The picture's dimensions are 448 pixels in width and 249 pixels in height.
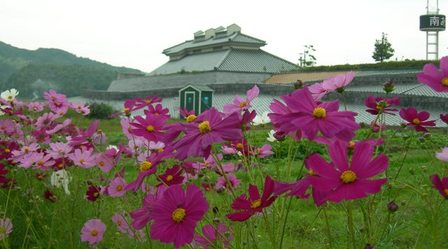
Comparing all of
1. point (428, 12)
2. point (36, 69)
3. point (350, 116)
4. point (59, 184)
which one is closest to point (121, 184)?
point (59, 184)

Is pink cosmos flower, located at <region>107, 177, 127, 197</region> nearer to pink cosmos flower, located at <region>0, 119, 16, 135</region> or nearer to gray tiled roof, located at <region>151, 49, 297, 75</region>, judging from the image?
pink cosmos flower, located at <region>0, 119, 16, 135</region>

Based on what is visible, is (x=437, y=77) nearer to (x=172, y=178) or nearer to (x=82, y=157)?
(x=172, y=178)

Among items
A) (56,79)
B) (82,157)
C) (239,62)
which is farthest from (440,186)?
(56,79)

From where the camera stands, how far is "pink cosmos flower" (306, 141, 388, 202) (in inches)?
23.0

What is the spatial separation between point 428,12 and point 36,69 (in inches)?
1750

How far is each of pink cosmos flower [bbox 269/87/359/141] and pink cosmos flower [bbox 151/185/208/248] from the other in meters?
0.16

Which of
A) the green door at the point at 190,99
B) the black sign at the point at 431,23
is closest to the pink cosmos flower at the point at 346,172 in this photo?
the green door at the point at 190,99

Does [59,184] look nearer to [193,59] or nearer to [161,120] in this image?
[161,120]

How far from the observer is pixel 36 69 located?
195 feet

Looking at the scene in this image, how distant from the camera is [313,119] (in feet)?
2.19

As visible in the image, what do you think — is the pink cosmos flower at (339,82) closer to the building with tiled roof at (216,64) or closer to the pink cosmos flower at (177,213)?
the pink cosmos flower at (177,213)

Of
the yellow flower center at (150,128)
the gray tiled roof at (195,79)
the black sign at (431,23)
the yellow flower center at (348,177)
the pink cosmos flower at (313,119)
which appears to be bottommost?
the yellow flower center at (348,177)

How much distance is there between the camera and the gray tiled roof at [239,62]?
22188 millimetres

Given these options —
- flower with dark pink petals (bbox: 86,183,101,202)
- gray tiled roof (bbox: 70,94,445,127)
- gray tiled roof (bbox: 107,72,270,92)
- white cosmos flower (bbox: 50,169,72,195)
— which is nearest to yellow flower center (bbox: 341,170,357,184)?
flower with dark pink petals (bbox: 86,183,101,202)
